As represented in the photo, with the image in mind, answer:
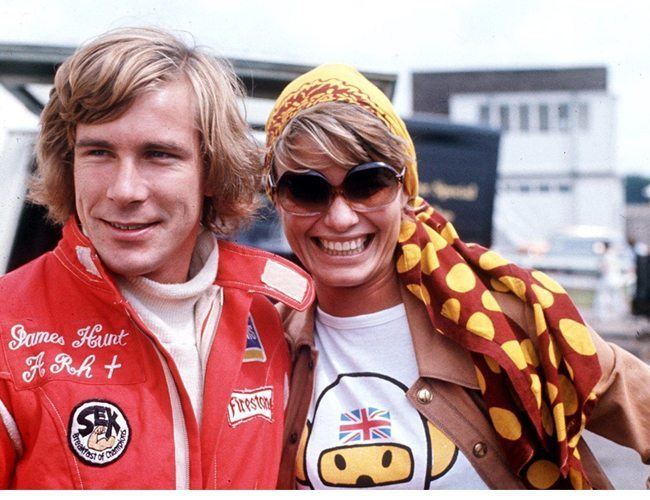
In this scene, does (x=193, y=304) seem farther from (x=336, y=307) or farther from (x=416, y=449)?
(x=416, y=449)

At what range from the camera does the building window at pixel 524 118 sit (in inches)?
814

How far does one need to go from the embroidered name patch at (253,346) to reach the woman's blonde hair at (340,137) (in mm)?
483

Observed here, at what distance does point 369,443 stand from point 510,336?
0.49 meters

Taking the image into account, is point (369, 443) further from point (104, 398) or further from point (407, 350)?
point (104, 398)

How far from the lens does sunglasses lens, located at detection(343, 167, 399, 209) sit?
1927mm

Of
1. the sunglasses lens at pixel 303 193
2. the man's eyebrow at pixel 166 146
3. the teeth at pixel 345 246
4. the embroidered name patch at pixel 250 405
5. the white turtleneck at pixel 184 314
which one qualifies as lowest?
the embroidered name patch at pixel 250 405

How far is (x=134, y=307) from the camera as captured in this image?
1.68 metres

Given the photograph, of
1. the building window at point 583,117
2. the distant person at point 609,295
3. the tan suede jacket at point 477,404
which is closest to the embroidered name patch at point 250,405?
the tan suede jacket at point 477,404

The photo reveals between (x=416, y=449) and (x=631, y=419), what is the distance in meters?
0.60

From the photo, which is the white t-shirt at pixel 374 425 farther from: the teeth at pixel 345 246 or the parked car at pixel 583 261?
the parked car at pixel 583 261

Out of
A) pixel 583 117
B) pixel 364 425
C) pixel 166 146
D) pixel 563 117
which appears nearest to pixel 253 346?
pixel 364 425

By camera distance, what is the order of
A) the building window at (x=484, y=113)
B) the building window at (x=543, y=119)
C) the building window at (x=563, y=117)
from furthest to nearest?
the building window at (x=484, y=113) < the building window at (x=543, y=119) < the building window at (x=563, y=117)

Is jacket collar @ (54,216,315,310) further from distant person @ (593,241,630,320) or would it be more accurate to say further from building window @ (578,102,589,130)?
building window @ (578,102,589,130)

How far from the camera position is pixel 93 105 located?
160cm
